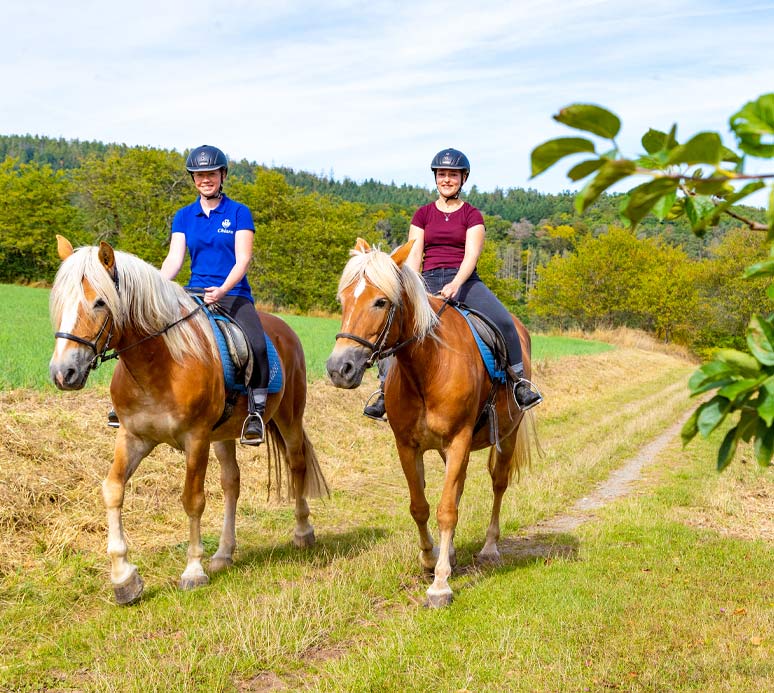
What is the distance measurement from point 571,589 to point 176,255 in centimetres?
424

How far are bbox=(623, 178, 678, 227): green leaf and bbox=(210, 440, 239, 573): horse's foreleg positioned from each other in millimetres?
5388

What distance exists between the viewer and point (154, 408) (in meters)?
5.29

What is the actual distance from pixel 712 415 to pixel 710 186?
508 mm

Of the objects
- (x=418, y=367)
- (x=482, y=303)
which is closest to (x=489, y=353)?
(x=482, y=303)

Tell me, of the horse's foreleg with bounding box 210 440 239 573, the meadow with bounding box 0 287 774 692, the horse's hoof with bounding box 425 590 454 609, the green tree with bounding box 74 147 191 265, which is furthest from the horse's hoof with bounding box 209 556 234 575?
the green tree with bounding box 74 147 191 265

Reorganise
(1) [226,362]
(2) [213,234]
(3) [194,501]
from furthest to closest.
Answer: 1. (2) [213,234]
2. (1) [226,362]
3. (3) [194,501]

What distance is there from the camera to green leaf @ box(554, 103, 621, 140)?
1.37 m

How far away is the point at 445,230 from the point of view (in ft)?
20.2

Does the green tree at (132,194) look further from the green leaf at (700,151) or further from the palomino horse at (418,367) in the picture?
the green leaf at (700,151)

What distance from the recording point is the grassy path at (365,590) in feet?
13.4

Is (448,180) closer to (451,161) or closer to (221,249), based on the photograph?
(451,161)

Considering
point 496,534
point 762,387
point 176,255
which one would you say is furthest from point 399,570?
point 762,387

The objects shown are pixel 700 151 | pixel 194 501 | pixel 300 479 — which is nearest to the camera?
pixel 700 151

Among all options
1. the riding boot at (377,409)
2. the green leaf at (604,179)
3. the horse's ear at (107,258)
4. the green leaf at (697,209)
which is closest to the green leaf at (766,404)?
the green leaf at (697,209)
